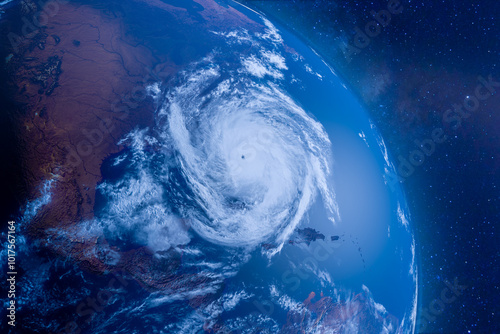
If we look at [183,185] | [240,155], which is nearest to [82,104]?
[183,185]

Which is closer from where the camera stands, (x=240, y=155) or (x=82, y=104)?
(x=82, y=104)

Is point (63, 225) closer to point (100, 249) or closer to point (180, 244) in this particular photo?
point (100, 249)

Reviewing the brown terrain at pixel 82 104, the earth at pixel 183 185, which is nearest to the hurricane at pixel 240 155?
the earth at pixel 183 185

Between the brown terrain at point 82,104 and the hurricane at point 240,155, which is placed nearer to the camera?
the brown terrain at point 82,104

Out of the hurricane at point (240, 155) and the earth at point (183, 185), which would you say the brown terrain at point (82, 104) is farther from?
the hurricane at point (240, 155)

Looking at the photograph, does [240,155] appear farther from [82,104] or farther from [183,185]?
[82,104]

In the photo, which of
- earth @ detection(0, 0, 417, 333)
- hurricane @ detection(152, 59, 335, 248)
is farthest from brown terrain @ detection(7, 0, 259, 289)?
hurricane @ detection(152, 59, 335, 248)

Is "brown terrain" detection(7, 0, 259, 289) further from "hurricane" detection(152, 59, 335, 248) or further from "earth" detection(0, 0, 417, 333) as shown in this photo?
"hurricane" detection(152, 59, 335, 248)
